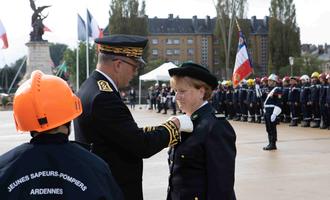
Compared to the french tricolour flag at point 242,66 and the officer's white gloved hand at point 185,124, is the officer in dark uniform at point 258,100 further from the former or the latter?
the officer's white gloved hand at point 185,124

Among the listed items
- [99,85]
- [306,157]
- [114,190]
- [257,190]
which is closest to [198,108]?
[99,85]

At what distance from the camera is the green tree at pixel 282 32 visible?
78.8 metres

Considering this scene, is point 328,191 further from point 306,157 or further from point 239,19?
point 239,19

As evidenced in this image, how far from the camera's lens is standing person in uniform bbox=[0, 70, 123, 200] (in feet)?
6.83

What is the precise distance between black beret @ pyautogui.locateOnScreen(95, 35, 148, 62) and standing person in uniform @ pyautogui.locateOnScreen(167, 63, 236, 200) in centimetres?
27

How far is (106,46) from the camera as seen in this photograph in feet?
11.3

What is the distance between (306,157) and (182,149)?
908 centimetres

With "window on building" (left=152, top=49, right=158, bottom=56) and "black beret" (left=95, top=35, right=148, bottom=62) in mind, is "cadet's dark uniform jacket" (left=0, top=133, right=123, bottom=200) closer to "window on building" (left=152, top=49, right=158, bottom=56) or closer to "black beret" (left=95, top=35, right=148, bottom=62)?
"black beret" (left=95, top=35, right=148, bottom=62)

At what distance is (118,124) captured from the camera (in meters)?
3.17

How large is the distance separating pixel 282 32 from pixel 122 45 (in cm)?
7747

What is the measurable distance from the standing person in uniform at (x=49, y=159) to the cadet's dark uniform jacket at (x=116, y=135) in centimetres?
89

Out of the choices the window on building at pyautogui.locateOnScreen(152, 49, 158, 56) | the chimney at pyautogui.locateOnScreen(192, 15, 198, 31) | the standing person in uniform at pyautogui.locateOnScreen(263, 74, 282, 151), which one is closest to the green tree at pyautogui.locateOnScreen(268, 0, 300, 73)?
the chimney at pyautogui.locateOnScreen(192, 15, 198, 31)

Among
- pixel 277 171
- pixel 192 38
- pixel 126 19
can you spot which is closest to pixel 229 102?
pixel 277 171

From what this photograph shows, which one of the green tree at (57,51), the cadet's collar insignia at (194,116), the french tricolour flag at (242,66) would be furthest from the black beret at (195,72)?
the green tree at (57,51)
